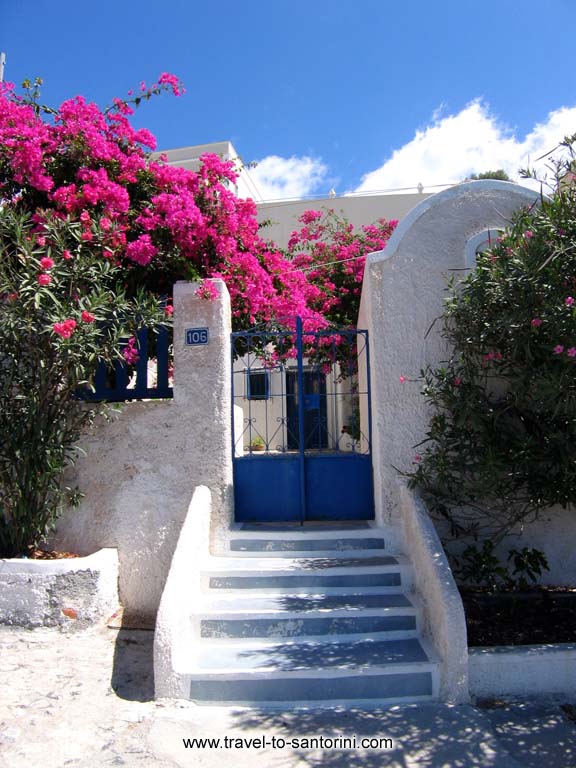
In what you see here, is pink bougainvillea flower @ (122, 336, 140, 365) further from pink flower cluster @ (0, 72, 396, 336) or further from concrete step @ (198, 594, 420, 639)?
concrete step @ (198, 594, 420, 639)

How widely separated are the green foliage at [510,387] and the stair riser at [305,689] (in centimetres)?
173

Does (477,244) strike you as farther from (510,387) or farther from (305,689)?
(305,689)

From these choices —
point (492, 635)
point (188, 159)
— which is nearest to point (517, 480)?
point (492, 635)

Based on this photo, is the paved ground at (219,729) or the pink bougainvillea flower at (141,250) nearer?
the paved ground at (219,729)

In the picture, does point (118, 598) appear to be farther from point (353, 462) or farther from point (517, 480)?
point (517, 480)

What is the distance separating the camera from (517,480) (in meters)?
5.03

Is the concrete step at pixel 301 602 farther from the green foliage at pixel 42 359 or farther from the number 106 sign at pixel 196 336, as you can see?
the number 106 sign at pixel 196 336

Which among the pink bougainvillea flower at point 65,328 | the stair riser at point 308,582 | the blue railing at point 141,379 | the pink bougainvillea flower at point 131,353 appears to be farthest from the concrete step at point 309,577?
the pink bougainvillea flower at point 65,328

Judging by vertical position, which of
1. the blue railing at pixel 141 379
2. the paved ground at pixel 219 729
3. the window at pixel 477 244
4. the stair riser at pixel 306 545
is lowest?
the paved ground at pixel 219 729

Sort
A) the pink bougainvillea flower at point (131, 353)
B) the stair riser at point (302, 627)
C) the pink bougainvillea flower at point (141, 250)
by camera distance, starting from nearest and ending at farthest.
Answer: the stair riser at point (302, 627) → the pink bougainvillea flower at point (131, 353) → the pink bougainvillea flower at point (141, 250)

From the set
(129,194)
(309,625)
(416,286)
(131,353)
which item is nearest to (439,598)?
(309,625)

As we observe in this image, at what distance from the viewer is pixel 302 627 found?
4.60 meters

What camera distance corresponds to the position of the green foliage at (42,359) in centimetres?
519

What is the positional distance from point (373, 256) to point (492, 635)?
364cm
